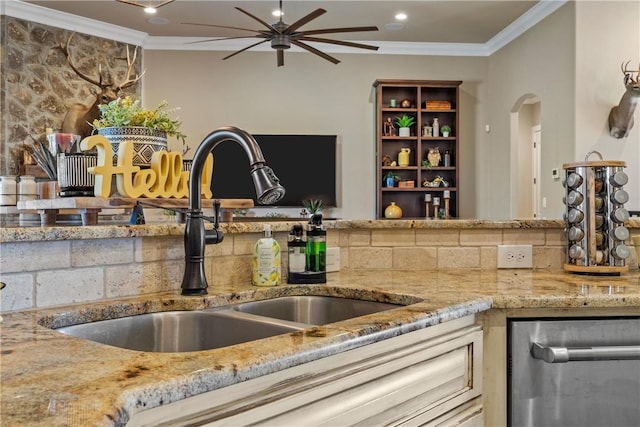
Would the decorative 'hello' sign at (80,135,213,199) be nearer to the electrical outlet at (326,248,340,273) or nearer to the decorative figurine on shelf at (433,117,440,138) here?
the electrical outlet at (326,248,340,273)

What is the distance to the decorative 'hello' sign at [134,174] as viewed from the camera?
153cm

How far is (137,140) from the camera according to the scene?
5.58 ft

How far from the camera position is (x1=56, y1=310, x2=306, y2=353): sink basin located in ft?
3.99

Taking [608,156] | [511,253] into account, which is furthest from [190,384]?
[608,156]

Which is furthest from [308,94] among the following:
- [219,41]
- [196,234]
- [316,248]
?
[196,234]

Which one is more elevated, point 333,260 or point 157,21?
point 157,21

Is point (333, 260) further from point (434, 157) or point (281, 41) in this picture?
point (434, 157)

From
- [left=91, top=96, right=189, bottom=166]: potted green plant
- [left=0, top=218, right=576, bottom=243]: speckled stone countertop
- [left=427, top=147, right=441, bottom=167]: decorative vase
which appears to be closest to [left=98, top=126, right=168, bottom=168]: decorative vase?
[left=91, top=96, right=189, bottom=166]: potted green plant

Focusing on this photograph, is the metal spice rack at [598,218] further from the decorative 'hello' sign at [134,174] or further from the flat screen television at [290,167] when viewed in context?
the flat screen television at [290,167]

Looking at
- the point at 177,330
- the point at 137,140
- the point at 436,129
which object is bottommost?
the point at 177,330

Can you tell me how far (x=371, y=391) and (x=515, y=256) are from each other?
46.1 inches

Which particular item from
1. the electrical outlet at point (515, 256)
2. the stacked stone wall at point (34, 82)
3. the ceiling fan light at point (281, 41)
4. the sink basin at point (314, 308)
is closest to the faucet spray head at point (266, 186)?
the sink basin at point (314, 308)

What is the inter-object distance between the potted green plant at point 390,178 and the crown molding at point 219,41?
147cm

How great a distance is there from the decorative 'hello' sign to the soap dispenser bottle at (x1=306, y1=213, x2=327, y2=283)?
0.43 metres
